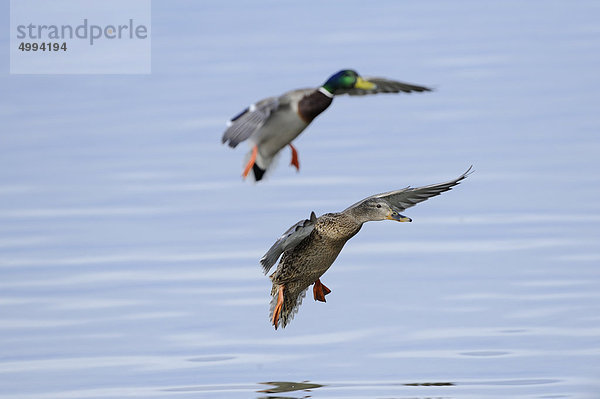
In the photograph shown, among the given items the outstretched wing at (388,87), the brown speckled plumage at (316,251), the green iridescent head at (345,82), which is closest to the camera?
the green iridescent head at (345,82)

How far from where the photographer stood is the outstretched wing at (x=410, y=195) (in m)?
11.6

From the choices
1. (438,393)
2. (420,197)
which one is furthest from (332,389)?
(420,197)

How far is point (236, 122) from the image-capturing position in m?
9.70

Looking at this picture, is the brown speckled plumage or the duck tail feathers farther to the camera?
the duck tail feathers

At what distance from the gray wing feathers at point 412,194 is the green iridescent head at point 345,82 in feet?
4.87

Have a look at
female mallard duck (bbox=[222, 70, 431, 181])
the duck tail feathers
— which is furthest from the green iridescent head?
the duck tail feathers

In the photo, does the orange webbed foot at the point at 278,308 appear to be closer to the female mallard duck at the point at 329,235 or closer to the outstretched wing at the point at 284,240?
the female mallard duck at the point at 329,235

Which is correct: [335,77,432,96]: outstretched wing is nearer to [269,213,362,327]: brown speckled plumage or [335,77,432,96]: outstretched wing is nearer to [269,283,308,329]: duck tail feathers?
[269,213,362,327]: brown speckled plumage

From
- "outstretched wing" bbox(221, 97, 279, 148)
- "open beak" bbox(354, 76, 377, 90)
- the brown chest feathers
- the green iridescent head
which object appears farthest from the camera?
"open beak" bbox(354, 76, 377, 90)

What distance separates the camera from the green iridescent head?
400 inches

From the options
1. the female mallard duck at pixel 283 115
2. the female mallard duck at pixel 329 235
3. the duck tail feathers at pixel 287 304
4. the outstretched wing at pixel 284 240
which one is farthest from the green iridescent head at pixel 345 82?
the duck tail feathers at pixel 287 304

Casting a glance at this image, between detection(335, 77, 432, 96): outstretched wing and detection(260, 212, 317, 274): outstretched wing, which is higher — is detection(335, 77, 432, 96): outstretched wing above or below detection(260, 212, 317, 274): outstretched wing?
above

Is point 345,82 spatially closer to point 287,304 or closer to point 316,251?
point 316,251

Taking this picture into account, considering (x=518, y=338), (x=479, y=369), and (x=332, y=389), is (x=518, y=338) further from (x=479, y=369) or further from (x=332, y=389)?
(x=332, y=389)
